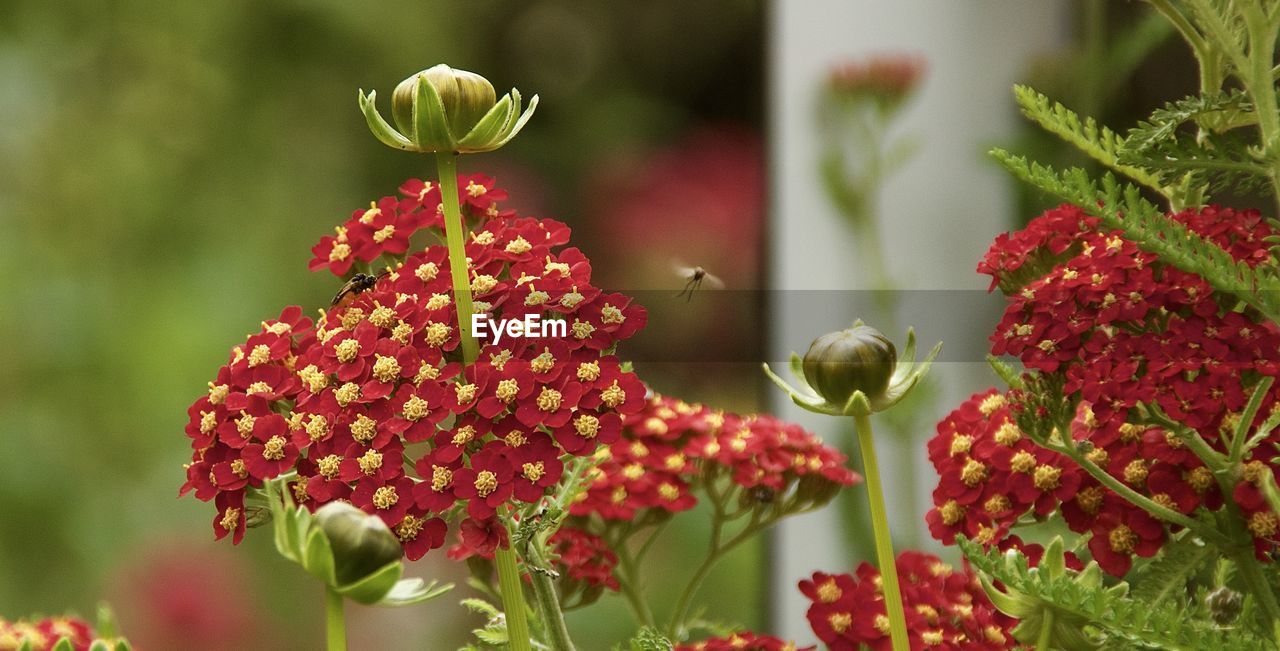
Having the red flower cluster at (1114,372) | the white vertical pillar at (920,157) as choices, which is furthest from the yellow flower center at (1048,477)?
the white vertical pillar at (920,157)

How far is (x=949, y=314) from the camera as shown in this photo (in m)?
0.43

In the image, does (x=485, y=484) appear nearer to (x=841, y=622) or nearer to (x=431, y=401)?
(x=431, y=401)

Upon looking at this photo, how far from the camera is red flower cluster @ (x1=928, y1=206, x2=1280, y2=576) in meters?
0.38

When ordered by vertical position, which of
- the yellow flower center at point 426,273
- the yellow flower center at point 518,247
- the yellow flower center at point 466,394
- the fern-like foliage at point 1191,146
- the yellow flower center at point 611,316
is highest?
the fern-like foliage at point 1191,146

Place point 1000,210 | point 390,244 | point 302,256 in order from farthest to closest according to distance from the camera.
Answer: point 302,256 → point 1000,210 → point 390,244

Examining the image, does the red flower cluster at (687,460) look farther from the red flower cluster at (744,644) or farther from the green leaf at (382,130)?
the green leaf at (382,130)

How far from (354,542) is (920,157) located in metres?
0.81

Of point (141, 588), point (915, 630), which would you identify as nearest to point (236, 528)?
point (915, 630)

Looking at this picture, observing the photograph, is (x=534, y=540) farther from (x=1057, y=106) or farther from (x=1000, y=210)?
(x=1000, y=210)

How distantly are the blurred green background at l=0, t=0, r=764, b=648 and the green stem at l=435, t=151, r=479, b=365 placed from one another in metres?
0.65

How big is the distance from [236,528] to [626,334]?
0.12 meters

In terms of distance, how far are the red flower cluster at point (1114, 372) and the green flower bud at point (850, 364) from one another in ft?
0.17

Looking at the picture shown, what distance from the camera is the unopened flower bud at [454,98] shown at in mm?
359

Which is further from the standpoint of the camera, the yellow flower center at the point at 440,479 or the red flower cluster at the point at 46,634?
the red flower cluster at the point at 46,634
